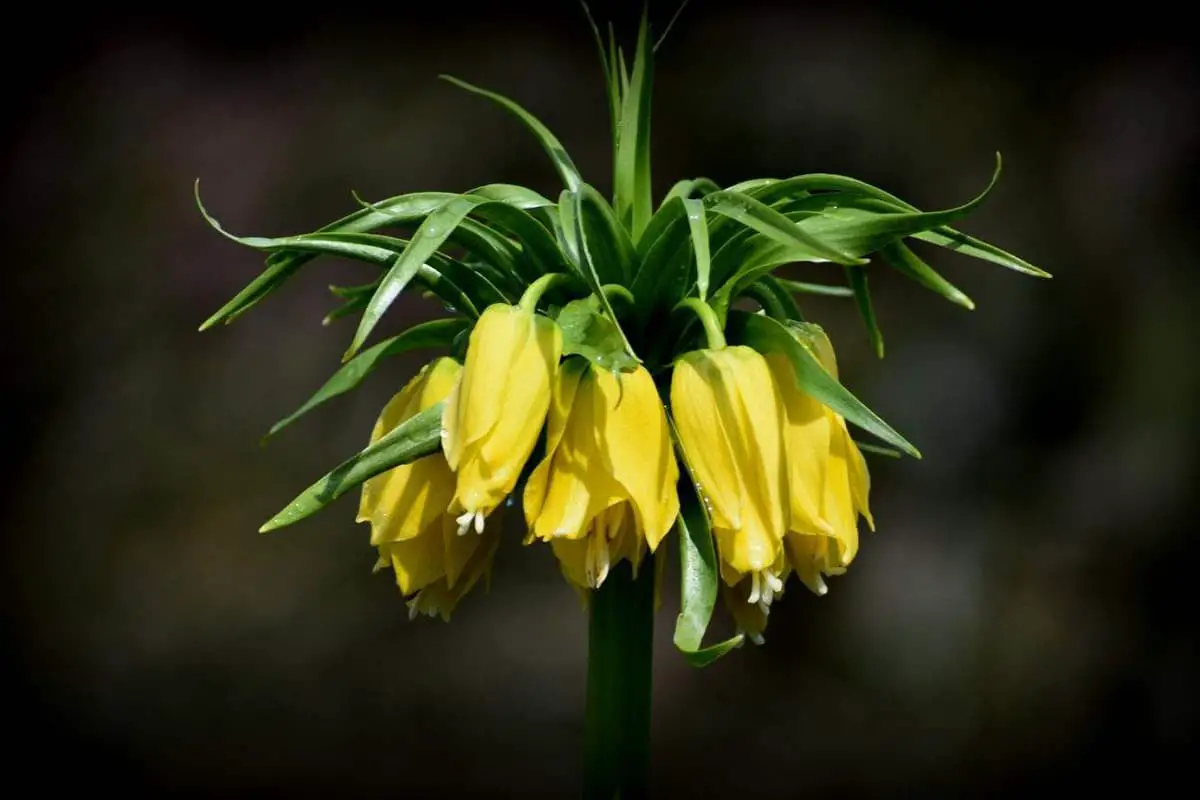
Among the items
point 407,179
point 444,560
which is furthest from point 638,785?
point 407,179

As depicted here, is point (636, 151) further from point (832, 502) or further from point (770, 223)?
point (832, 502)

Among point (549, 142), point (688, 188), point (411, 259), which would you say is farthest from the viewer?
point (549, 142)

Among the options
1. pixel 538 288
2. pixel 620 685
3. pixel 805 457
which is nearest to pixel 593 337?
pixel 538 288

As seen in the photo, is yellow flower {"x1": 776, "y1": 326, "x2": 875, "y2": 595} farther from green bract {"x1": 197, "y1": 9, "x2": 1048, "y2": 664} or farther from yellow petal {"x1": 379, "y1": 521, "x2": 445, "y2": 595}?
yellow petal {"x1": 379, "y1": 521, "x2": 445, "y2": 595}

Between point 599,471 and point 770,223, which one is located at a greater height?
point 770,223

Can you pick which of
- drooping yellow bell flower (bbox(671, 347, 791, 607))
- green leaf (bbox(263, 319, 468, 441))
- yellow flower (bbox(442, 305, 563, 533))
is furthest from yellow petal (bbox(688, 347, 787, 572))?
green leaf (bbox(263, 319, 468, 441))

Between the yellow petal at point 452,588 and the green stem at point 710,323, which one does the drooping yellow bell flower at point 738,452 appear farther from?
the yellow petal at point 452,588

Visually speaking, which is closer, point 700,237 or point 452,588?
point 700,237
